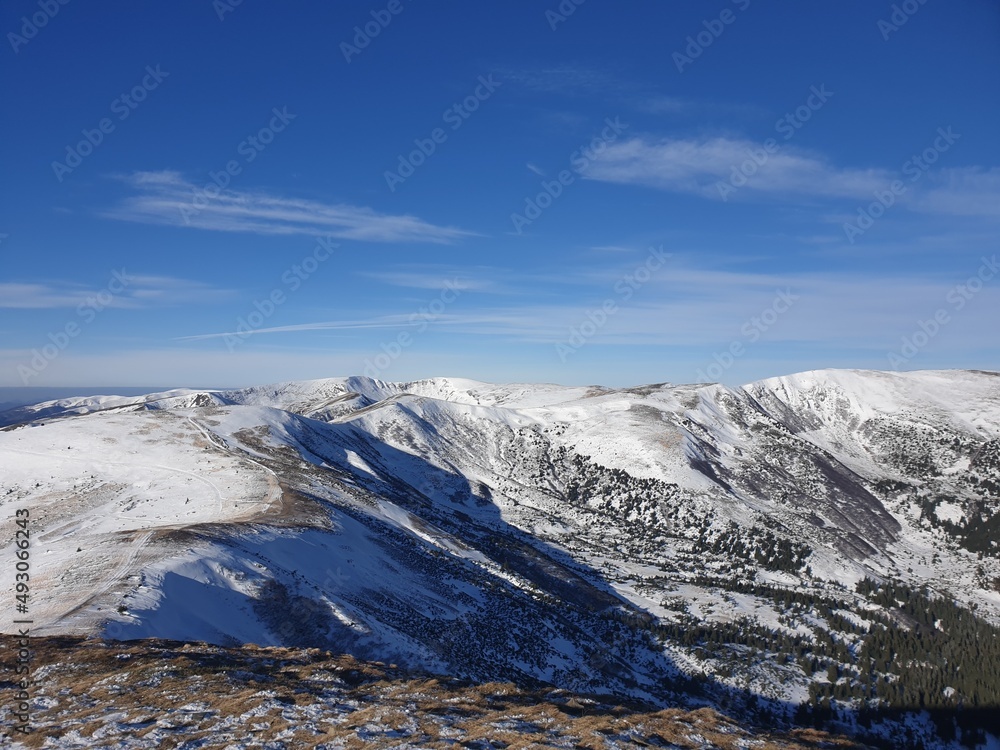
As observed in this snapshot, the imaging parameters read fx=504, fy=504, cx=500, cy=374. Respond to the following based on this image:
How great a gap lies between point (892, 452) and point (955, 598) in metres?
88.6

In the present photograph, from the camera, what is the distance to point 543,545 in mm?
90812

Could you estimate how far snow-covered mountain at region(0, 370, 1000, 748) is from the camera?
118 feet

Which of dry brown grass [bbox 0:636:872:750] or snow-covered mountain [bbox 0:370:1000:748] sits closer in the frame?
dry brown grass [bbox 0:636:872:750]

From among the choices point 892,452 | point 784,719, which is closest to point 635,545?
point 784,719

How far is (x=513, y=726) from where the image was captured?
16125 millimetres

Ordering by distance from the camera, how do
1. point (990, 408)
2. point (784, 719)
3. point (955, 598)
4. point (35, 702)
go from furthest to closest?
point (990, 408) < point (955, 598) < point (784, 719) < point (35, 702)

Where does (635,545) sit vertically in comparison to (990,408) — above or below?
below

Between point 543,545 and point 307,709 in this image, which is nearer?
point 307,709

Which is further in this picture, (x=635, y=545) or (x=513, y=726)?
(x=635, y=545)

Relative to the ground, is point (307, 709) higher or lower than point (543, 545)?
higher

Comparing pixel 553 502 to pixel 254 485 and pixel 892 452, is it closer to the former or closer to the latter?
pixel 254 485

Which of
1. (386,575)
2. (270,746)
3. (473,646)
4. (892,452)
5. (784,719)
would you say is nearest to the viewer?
(270,746)

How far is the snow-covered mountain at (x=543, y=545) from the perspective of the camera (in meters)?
36.1

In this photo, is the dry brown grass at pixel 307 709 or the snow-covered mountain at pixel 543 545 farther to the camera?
the snow-covered mountain at pixel 543 545
